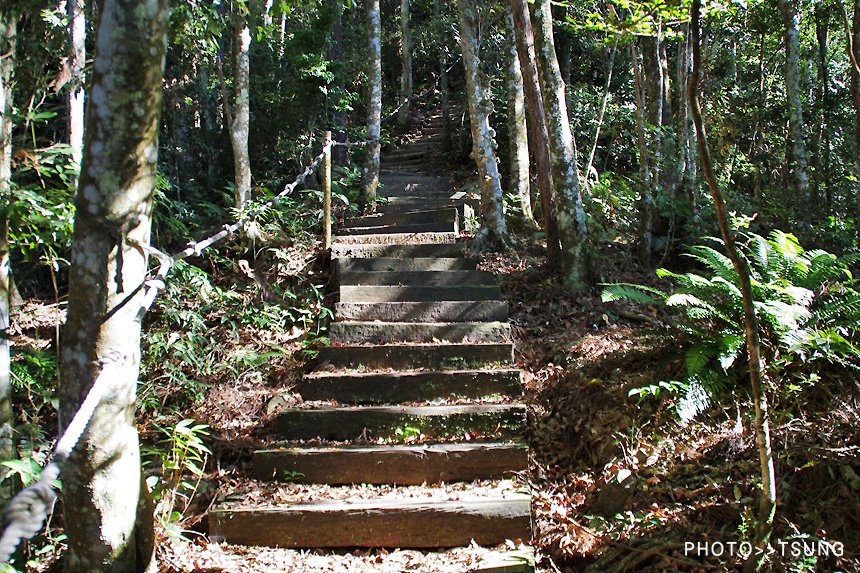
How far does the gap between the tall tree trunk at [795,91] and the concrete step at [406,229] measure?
577cm

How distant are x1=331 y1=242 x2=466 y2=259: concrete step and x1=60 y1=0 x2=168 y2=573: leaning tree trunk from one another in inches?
177

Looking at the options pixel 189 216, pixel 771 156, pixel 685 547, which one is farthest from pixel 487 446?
pixel 771 156

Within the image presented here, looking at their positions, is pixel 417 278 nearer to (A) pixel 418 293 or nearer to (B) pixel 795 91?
(A) pixel 418 293

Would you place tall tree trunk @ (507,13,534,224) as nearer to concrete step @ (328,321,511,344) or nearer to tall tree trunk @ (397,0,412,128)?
concrete step @ (328,321,511,344)

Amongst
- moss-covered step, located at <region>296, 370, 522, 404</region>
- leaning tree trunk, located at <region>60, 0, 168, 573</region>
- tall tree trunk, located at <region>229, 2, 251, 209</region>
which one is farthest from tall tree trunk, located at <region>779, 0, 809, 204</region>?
leaning tree trunk, located at <region>60, 0, 168, 573</region>

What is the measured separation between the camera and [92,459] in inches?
111

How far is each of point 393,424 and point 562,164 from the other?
359 cm

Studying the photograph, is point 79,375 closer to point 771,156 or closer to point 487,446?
point 487,446

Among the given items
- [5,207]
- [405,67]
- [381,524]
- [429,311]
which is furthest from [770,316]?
[405,67]

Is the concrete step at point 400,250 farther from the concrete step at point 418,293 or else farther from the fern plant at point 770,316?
the fern plant at point 770,316

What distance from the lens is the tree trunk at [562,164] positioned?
21.5ft

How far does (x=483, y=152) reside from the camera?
832 cm

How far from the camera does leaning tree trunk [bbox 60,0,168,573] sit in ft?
8.74

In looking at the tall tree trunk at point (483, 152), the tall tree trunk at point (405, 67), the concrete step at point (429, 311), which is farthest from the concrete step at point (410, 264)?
the tall tree trunk at point (405, 67)
